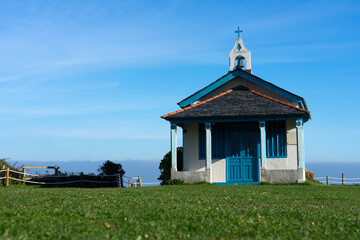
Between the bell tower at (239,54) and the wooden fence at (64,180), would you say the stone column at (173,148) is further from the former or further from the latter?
the bell tower at (239,54)

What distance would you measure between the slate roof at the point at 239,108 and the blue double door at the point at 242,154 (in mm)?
1259

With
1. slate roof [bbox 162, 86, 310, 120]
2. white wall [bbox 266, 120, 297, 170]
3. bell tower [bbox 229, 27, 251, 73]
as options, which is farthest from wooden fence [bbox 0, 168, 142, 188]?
bell tower [bbox 229, 27, 251, 73]

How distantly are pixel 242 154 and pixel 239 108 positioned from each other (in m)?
2.66

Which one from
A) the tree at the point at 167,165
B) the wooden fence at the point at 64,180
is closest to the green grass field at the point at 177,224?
the tree at the point at 167,165

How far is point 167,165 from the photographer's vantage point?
26.5m

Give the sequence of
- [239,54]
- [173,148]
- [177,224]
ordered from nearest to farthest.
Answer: [177,224] → [173,148] → [239,54]

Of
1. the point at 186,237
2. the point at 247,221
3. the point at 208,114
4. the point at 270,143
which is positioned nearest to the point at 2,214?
the point at 186,237

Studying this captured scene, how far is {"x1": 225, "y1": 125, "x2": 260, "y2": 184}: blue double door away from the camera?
23.1 m

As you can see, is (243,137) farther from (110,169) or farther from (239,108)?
(110,169)

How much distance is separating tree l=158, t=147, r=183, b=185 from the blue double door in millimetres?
3560

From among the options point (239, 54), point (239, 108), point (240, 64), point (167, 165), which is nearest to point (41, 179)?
point (167, 165)

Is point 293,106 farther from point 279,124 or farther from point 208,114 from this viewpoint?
point 208,114

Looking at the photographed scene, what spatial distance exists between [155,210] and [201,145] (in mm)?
15433

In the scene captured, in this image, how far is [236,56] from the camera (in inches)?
1061
